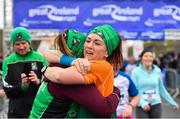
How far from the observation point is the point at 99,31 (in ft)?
9.66

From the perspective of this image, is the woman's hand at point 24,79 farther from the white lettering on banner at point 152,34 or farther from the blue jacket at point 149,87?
the white lettering on banner at point 152,34

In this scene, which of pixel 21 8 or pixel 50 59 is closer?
pixel 50 59

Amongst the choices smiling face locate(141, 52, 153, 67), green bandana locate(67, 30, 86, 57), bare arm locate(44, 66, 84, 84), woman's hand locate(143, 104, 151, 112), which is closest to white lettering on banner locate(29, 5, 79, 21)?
smiling face locate(141, 52, 153, 67)

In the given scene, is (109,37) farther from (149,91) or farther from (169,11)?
(169,11)

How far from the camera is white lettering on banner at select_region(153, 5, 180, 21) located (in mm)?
11086

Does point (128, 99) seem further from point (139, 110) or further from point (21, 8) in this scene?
point (21, 8)

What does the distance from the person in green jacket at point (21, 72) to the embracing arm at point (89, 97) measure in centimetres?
239

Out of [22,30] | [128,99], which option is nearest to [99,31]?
[22,30]

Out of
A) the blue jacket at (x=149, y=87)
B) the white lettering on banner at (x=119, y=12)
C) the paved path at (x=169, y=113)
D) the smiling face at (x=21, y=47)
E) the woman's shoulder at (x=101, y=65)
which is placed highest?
the white lettering on banner at (x=119, y=12)

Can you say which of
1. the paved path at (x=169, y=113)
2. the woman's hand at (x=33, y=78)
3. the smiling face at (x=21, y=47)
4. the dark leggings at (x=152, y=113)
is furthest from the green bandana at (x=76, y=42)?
the paved path at (x=169, y=113)

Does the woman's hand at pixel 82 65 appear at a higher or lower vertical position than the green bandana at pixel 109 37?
lower

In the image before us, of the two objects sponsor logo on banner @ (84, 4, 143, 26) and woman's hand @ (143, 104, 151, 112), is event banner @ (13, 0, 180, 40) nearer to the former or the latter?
sponsor logo on banner @ (84, 4, 143, 26)

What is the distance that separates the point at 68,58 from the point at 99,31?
241 mm

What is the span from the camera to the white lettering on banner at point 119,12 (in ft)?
36.0
